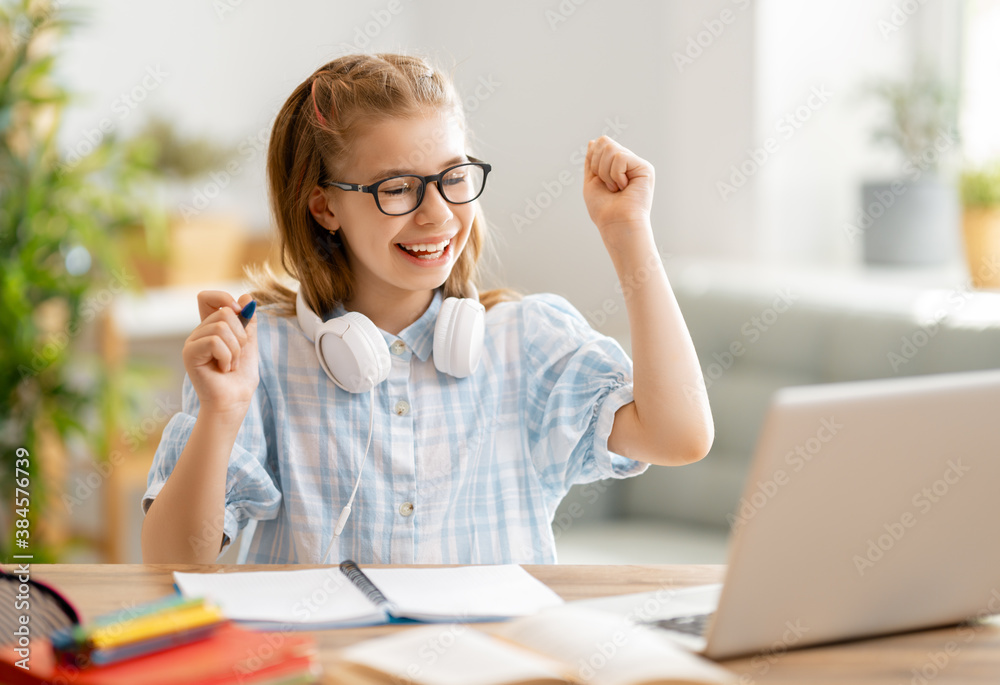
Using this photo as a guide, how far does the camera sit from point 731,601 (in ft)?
2.41

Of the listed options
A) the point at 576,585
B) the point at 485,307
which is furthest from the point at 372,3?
the point at 576,585

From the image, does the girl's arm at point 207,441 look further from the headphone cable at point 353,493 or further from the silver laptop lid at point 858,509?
the silver laptop lid at point 858,509

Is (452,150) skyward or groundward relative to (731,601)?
skyward

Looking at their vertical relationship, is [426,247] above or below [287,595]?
above

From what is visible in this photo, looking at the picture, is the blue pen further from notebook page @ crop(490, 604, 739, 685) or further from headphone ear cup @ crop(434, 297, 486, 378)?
notebook page @ crop(490, 604, 739, 685)

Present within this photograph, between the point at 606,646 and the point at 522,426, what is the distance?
2.08ft

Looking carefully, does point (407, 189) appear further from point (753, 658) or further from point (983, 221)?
point (983, 221)

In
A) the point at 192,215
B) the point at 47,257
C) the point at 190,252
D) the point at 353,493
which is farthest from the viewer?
the point at 192,215

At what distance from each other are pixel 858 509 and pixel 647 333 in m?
0.47

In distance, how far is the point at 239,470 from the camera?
1.19m

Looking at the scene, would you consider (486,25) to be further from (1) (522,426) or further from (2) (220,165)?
(1) (522,426)

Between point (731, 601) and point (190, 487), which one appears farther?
point (190, 487)

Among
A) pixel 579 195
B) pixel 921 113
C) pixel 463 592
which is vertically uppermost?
pixel 921 113

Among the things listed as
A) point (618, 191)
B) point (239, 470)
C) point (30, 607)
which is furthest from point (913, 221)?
point (30, 607)
